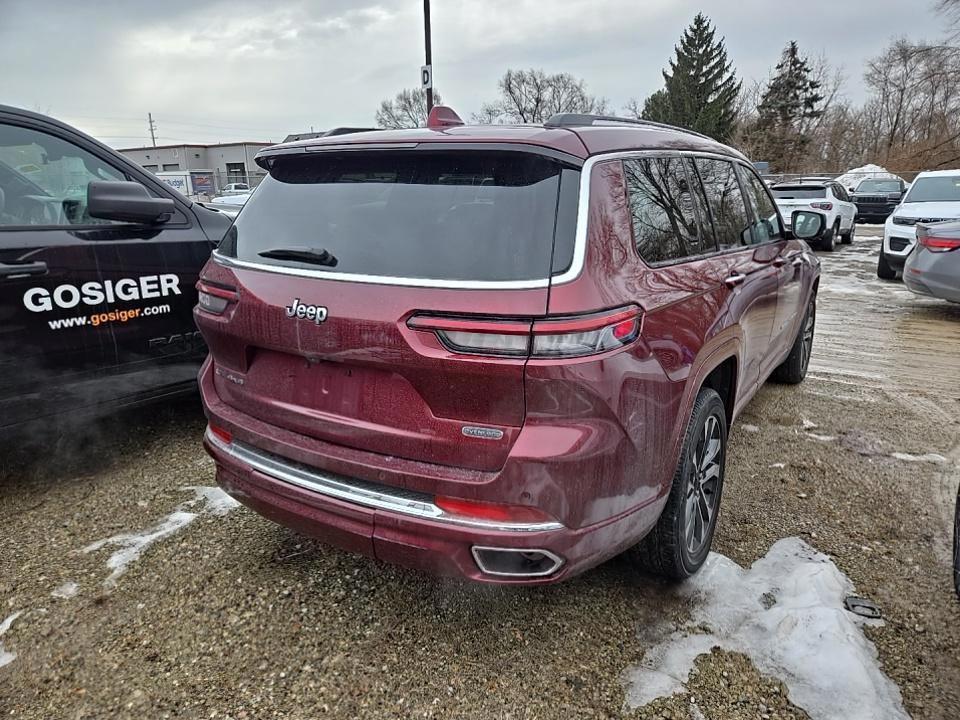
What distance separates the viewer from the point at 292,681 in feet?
7.08

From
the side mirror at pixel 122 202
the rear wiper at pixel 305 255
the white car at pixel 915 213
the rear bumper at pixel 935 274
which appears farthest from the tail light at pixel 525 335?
the white car at pixel 915 213

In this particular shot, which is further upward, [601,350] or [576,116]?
[576,116]

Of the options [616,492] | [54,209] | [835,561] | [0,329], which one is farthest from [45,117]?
[835,561]

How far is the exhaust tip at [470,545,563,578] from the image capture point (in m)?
1.96

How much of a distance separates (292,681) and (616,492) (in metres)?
1.23

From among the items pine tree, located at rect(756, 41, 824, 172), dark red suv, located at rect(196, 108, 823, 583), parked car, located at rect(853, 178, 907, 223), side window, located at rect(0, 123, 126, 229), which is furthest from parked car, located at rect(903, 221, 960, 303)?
pine tree, located at rect(756, 41, 824, 172)

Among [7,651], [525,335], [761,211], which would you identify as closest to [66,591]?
[7,651]

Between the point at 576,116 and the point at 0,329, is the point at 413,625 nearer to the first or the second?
the point at 576,116

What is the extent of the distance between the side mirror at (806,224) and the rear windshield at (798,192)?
12109 millimetres

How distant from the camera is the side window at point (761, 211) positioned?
12.2 feet

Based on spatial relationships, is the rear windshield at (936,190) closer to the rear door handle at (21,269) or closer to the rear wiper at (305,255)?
the rear wiper at (305,255)

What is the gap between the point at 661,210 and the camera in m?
2.47

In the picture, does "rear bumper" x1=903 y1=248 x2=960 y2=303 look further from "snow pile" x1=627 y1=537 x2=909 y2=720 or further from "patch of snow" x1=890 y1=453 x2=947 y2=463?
"snow pile" x1=627 y1=537 x2=909 y2=720

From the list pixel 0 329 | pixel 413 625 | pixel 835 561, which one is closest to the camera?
pixel 413 625
